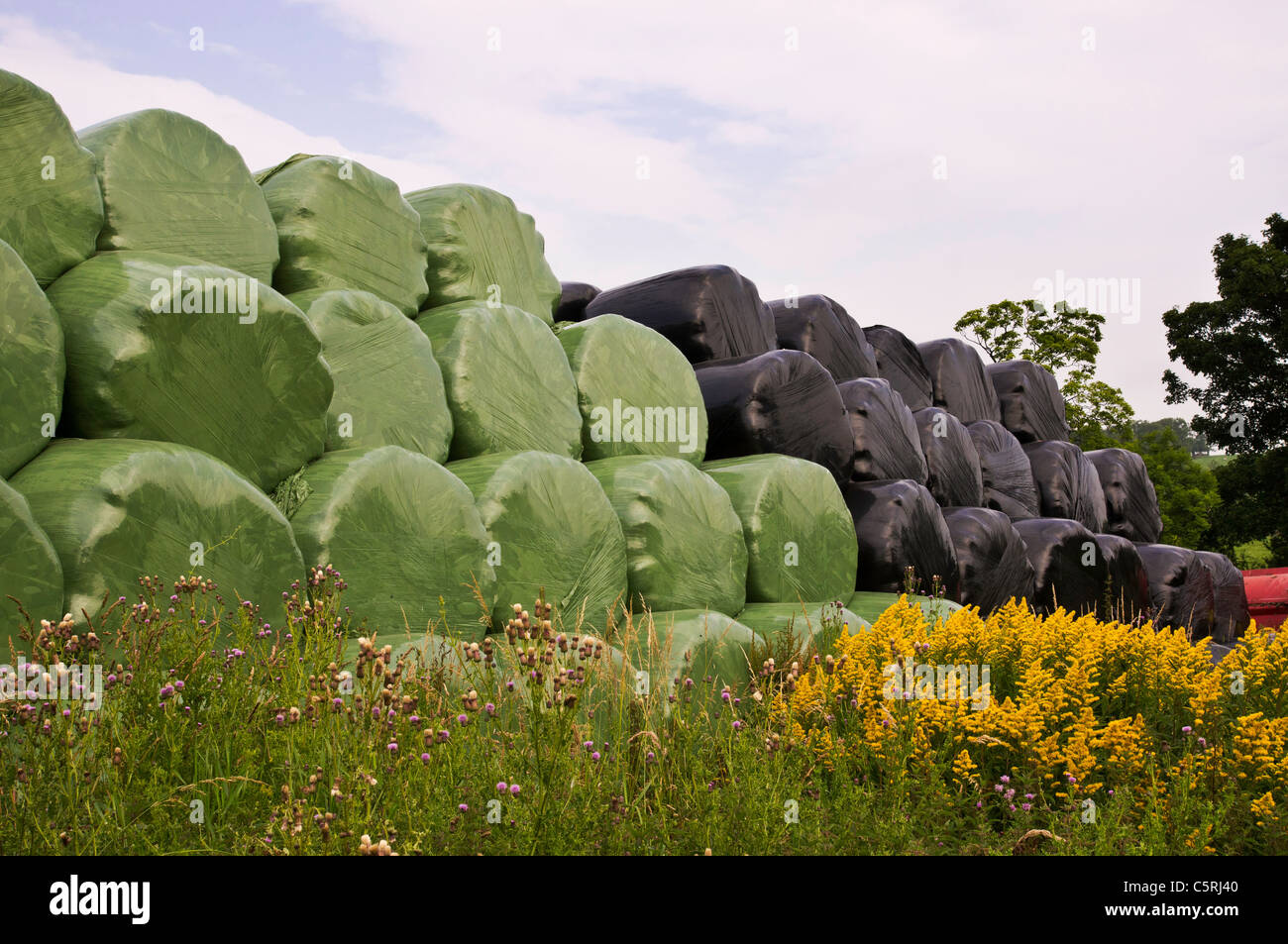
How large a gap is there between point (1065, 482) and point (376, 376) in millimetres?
7712

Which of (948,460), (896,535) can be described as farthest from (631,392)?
(948,460)

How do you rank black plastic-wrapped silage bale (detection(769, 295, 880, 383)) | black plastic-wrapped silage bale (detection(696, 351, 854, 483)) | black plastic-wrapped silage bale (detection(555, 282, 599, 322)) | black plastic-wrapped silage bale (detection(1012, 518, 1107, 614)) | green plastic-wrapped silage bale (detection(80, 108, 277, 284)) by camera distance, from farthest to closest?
black plastic-wrapped silage bale (detection(1012, 518, 1107, 614)), black plastic-wrapped silage bale (detection(555, 282, 599, 322)), black plastic-wrapped silage bale (detection(769, 295, 880, 383)), black plastic-wrapped silage bale (detection(696, 351, 854, 483)), green plastic-wrapped silage bale (detection(80, 108, 277, 284))

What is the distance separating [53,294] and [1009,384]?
964 cm

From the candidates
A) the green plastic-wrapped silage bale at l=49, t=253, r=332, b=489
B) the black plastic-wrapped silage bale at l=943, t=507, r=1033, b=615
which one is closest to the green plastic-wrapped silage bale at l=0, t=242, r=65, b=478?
the green plastic-wrapped silage bale at l=49, t=253, r=332, b=489

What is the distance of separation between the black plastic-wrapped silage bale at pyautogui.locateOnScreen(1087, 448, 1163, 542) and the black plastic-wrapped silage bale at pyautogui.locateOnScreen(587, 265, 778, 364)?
19.8ft

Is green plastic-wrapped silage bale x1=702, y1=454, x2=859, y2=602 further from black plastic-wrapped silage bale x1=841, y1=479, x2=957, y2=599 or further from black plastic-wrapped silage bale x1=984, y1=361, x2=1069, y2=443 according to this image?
black plastic-wrapped silage bale x1=984, y1=361, x2=1069, y2=443

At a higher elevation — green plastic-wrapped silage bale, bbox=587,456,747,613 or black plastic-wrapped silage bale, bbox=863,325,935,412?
black plastic-wrapped silage bale, bbox=863,325,935,412

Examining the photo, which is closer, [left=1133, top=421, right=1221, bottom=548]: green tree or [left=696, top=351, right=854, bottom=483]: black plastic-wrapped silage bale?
[left=696, top=351, right=854, bottom=483]: black plastic-wrapped silage bale

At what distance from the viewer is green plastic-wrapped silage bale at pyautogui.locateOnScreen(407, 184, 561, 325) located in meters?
5.69

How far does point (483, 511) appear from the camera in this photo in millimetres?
A: 4863

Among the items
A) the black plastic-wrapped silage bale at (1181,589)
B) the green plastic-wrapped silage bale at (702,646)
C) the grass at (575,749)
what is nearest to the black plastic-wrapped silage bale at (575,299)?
the green plastic-wrapped silage bale at (702,646)

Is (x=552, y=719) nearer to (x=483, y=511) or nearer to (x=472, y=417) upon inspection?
(x=483, y=511)

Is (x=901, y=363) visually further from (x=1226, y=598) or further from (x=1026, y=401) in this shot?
(x=1226, y=598)
